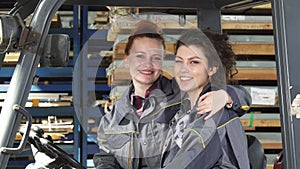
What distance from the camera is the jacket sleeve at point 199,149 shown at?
2.61 metres

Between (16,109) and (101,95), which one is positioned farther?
(101,95)

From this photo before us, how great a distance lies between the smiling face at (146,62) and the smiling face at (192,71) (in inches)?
3.7

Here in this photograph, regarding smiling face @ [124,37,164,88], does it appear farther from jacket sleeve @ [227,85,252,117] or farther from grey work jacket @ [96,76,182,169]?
jacket sleeve @ [227,85,252,117]

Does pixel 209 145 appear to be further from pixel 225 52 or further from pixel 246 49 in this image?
pixel 246 49

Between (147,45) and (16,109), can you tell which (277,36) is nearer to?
(147,45)

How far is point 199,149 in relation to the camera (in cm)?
261

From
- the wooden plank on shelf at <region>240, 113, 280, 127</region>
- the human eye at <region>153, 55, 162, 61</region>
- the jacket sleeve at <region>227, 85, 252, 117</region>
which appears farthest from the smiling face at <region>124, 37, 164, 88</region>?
the wooden plank on shelf at <region>240, 113, 280, 127</region>

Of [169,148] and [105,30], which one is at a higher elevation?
[105,30]

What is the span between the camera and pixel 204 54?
108 inches

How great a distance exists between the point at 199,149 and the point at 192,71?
0.37m

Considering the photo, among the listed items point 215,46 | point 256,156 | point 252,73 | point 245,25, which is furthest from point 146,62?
point 245,25

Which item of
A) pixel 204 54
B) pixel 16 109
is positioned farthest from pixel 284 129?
pixel 16 109

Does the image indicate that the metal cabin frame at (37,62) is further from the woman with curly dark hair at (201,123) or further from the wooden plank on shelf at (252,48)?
the wooden plank on shelf at (252,48)

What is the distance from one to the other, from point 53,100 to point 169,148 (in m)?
3.63
